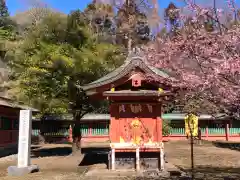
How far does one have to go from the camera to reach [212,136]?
140 feet

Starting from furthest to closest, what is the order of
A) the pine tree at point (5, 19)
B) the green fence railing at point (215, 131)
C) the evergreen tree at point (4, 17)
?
the evergreen tree at point (4, 17), the pine tree at point (5, 19), the green fence railing at point (215, 131)

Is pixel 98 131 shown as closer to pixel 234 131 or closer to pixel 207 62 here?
pixel 234 131

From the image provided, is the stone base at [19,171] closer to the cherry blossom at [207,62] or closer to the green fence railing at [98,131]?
the cherry blossom at [207,62]

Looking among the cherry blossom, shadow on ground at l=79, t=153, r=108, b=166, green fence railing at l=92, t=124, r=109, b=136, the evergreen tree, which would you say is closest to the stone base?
shadow on ground at l=79, t=153, r=108, b=166

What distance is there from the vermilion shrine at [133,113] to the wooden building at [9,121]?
Result: 1101 centimetres

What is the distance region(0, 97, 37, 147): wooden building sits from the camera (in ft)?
84.1

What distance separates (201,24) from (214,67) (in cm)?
137

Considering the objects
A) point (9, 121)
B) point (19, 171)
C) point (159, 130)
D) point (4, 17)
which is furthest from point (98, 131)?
point (4, 17)

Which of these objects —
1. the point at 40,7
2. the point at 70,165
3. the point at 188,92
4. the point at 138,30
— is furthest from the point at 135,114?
the point at 40,7

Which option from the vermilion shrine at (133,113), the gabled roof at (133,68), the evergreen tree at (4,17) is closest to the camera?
the gabled roof at (133,68)

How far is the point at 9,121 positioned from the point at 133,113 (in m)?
16.4

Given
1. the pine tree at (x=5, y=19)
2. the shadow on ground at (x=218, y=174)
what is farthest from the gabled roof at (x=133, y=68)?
the pine tree at (x=5, y=19)

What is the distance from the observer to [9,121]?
28688mm

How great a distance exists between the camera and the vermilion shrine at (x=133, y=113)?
1482 centimetres
